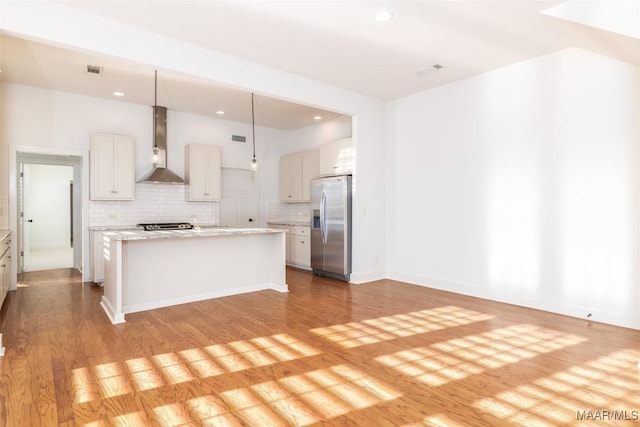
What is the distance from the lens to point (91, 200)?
5.80 meters

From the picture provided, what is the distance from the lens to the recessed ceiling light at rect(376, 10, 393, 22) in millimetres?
3359

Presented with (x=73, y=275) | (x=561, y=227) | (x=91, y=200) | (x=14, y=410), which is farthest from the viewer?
(x=73, y=275)

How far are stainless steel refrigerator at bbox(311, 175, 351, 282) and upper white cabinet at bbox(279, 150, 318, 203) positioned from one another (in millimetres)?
704

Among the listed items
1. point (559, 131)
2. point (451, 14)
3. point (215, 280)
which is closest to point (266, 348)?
point (215, 280)

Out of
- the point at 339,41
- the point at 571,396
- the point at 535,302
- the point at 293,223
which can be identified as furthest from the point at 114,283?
the point at 535,302

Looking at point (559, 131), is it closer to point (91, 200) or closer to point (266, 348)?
point (266, 348)

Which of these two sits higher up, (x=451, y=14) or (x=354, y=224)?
(x=451, y=14)

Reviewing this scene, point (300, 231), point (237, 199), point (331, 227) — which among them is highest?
point (237, 199)

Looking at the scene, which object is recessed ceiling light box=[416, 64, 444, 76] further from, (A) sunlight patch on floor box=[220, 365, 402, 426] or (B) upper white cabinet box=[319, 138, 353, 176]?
(A) sunlight patch on floor box=[220, 365, 402, 426]

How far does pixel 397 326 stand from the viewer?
3717mm

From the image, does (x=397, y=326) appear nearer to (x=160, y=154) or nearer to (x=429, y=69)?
(x=429, y=69)

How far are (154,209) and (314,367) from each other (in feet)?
16.0

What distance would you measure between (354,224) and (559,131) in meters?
2.96

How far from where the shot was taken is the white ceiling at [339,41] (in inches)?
129
